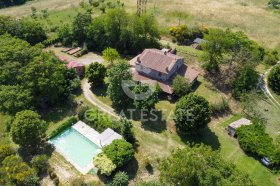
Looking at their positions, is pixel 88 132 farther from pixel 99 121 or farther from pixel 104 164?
pixel 104 164

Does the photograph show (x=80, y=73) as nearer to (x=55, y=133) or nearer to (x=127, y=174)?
(x=55, y=133)

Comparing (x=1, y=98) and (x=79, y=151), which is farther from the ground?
(x=1, y=98)

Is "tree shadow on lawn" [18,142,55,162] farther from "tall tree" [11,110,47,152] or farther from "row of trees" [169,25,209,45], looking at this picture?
"row of trees" [169,25,209,45]

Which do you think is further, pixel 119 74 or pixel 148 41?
pixel 148 41

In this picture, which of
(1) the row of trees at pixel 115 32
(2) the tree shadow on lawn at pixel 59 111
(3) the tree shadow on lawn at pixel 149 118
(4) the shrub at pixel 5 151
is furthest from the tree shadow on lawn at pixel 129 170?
(1) the row of trees at pixel 115 32

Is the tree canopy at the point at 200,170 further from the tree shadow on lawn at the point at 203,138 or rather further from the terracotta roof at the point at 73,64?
the terracotta roof at the point at 73,64

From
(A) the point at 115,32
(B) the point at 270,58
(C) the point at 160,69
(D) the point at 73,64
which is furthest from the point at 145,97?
(B) the point at 270,58

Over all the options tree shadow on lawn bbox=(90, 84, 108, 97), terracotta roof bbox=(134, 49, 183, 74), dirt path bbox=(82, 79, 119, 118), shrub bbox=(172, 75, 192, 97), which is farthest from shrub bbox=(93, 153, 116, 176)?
terracotta roof bbox=(134, 49, 183, 74)

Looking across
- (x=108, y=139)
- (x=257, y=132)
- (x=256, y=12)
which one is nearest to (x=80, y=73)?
(x=108, y=139)
